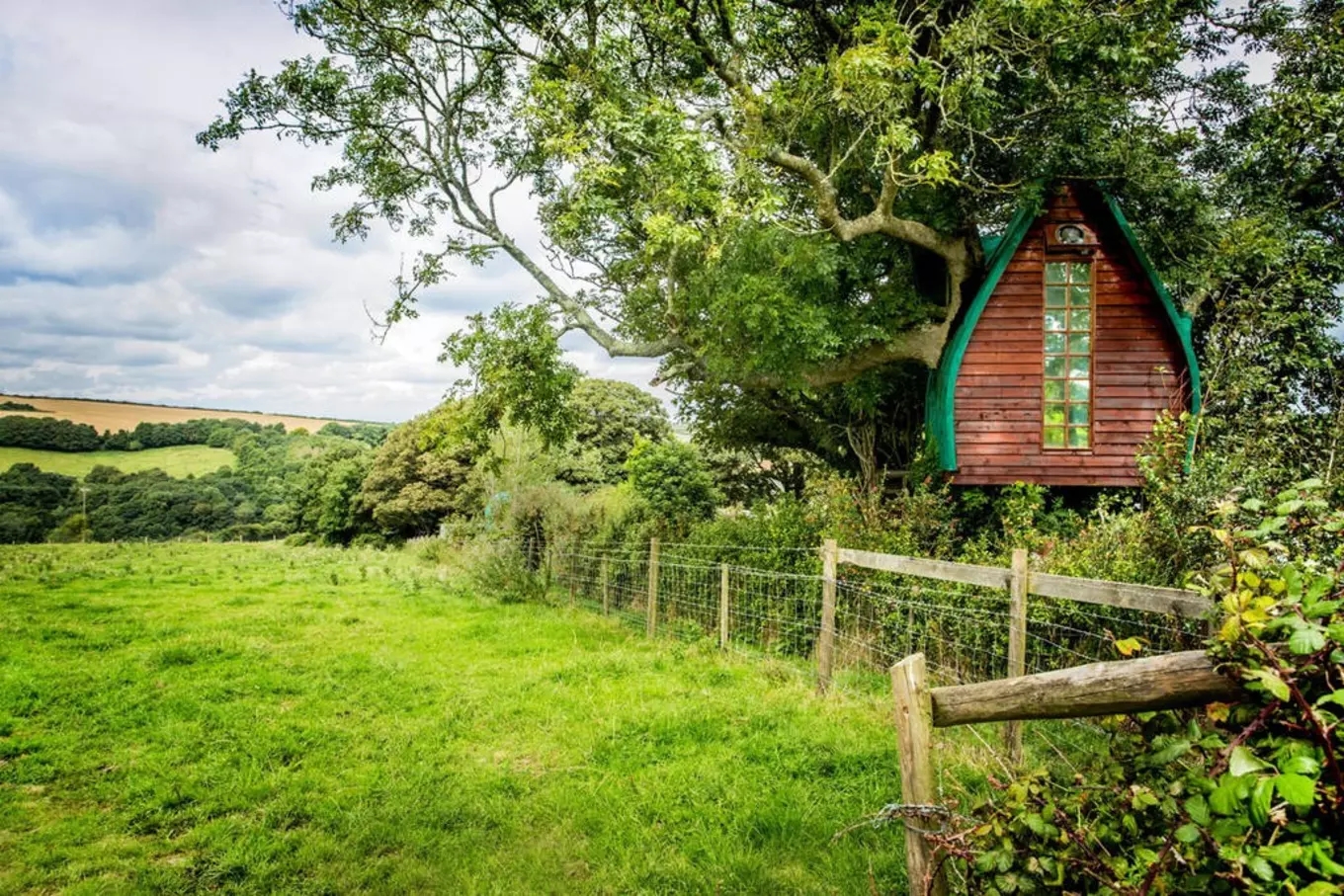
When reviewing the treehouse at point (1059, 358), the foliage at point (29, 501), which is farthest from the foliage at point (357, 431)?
the treehouse at point (1059, 358)

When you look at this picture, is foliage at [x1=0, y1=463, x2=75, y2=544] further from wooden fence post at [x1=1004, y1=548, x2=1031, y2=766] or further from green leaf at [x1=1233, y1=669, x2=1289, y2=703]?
green leaf at [x1=1233, y1=669, x2=1289, y2=703]

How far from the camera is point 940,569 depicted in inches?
246

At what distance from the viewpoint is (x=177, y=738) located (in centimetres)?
659

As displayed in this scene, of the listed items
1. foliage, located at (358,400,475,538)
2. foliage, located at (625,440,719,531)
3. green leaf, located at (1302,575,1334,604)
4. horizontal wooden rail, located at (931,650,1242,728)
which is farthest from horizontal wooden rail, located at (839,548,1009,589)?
foliage, located at (358,400,475,538)

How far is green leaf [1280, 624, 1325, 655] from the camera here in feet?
5.41

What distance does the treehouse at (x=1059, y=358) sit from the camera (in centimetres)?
1192

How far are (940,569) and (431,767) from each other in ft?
15.0

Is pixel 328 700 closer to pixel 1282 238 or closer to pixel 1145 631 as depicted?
pixel 1145 631

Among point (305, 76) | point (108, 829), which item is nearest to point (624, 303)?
point (305, 76)

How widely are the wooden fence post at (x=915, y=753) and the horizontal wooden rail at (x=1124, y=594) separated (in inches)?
84.0

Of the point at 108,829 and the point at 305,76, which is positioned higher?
the point at 305,76

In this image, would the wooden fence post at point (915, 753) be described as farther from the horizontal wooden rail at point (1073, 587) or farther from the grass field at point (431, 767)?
the horizontal wooden rail at point (1073, 587)

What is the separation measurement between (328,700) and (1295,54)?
17689 millimetres

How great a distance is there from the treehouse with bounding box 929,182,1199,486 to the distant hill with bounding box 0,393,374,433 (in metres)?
44.7
